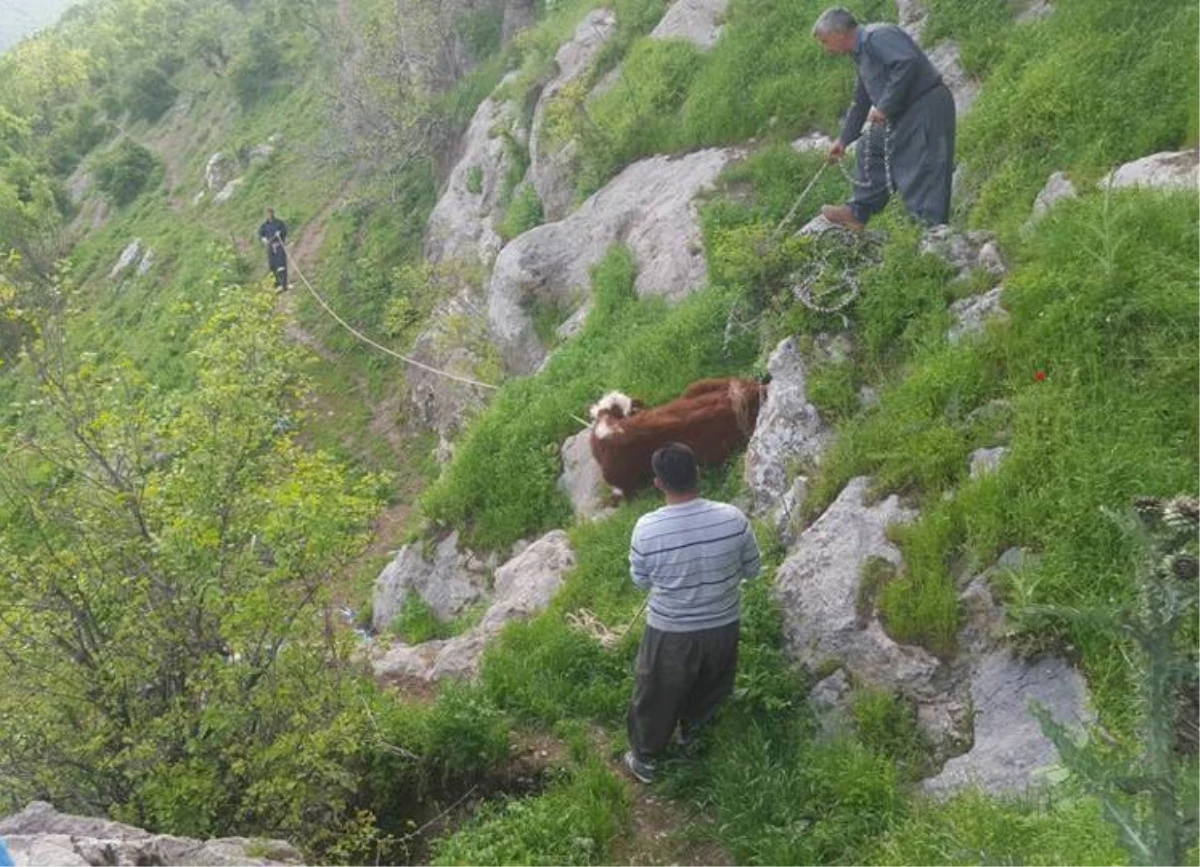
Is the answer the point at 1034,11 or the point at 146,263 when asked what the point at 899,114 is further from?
the point at 146,263

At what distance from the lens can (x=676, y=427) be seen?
8.43 meters

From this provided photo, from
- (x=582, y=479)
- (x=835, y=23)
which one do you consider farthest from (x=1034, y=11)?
(x=582, y=479)

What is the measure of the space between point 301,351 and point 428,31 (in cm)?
1780

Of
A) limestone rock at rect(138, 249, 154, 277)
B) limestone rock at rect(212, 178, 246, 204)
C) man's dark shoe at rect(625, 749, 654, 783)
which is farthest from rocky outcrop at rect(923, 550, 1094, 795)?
limestone rock at rect(212, 178, 246, 204)

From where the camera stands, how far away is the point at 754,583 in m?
6.48

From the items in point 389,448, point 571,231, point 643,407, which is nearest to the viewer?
point 643,407

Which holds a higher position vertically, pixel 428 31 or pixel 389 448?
pixel 428 31

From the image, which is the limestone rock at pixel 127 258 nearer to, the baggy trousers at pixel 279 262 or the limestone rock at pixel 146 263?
the limestone rock at pixel 146 263

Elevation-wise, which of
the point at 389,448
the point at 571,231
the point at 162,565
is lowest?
the point at 389,448

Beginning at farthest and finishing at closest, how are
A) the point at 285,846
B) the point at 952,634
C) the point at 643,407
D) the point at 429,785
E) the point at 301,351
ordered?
the point at 643,407
the point at 301,351
the point at 429,785
the point at 952,634
the point at 285,846

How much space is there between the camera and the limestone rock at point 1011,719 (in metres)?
4.73

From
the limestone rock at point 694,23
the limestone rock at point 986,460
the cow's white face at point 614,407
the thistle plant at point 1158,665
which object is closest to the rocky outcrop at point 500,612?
the cow's white face at point 614,407

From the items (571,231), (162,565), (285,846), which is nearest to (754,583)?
(285,846)

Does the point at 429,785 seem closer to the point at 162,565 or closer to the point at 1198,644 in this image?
the point at 162,565
